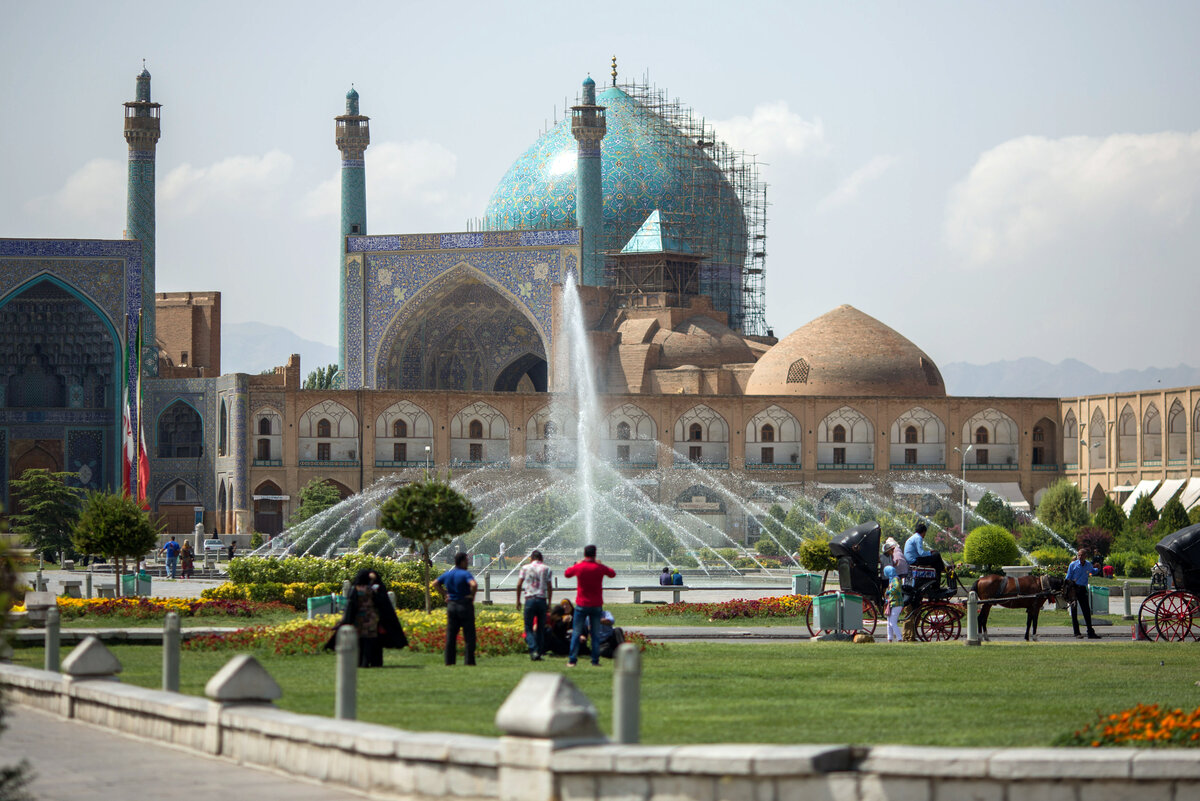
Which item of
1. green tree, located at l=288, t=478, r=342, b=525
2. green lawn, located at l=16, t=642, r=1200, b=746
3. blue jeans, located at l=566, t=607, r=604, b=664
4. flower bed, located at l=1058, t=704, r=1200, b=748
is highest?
green tree, located at l=288, t=478, r=342, b=525

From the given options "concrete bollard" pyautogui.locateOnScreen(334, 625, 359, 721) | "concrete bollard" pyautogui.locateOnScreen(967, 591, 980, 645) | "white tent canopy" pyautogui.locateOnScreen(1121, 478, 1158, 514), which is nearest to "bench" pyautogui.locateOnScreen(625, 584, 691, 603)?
"concrete bollard" pyautogui.locateOnScreen(967, 591, 980, 645)

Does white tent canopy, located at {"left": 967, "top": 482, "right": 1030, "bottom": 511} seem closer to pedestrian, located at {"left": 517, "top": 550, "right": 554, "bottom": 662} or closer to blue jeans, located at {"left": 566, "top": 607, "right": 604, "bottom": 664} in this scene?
pedestrian, located at {"left": 517, "top": 550, "right": 554, "bottom": 662}

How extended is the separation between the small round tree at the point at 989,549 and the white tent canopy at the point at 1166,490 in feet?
51.3

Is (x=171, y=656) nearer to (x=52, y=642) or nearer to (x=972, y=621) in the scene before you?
(x=52, y=642)

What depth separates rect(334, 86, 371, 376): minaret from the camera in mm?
49812

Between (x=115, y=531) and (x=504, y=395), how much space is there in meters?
24.9

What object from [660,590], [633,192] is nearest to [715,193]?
[633,192]

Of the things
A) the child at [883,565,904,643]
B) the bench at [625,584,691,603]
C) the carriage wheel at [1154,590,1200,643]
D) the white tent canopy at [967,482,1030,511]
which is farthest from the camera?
the white tent canopy at [967,482,1030,511]

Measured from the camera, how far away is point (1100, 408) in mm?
46969

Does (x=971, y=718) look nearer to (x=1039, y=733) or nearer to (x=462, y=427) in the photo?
(x=1039, y=733)

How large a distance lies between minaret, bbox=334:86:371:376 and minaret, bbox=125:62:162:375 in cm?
542

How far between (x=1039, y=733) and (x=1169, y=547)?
7046mm

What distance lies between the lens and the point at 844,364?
158 ft

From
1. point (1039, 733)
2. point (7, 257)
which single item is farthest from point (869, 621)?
point (7, 257)
